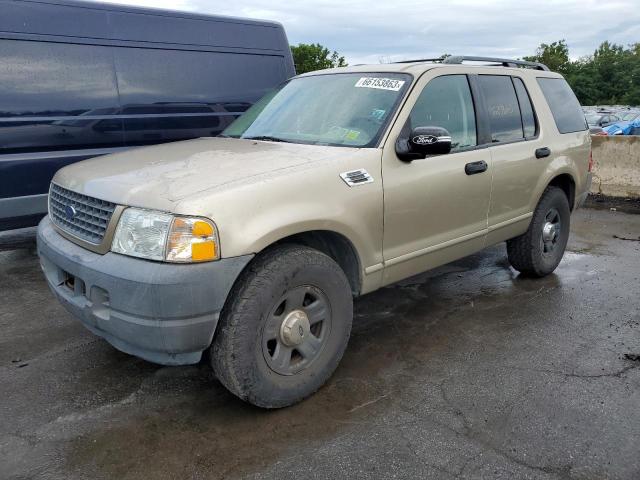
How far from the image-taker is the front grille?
280 centimetres

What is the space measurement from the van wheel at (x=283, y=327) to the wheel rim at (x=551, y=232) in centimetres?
263

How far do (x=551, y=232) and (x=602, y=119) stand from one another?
54.9 ft

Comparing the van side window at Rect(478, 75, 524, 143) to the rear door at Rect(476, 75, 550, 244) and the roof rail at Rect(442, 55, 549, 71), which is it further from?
the roof rail at Rect(442, 55, 549, 71)

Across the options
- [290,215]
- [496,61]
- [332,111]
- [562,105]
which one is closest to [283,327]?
[290,215]

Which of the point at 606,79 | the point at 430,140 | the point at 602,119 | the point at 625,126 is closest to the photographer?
the point at 430,140

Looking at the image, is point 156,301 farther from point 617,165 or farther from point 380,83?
point 617,165

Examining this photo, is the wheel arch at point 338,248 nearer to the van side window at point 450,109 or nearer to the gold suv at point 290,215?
the gold suv at point 290,215

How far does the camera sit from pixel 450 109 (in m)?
3.94

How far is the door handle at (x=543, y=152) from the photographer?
4613 millimetres

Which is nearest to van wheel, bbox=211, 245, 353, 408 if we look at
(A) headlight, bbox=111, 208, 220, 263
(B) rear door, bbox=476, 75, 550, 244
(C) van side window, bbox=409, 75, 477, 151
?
(A) headlight, bbox=111, 208, 220, 263

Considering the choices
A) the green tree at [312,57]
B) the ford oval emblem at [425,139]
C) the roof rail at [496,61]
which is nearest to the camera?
the ford oval emblem at [425,139]

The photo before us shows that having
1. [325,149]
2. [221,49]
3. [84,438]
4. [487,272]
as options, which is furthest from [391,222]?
[221,49]

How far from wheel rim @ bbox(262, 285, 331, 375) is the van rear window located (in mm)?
3146

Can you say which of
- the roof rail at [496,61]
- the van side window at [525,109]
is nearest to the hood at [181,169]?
the roof rail at [496,61]
